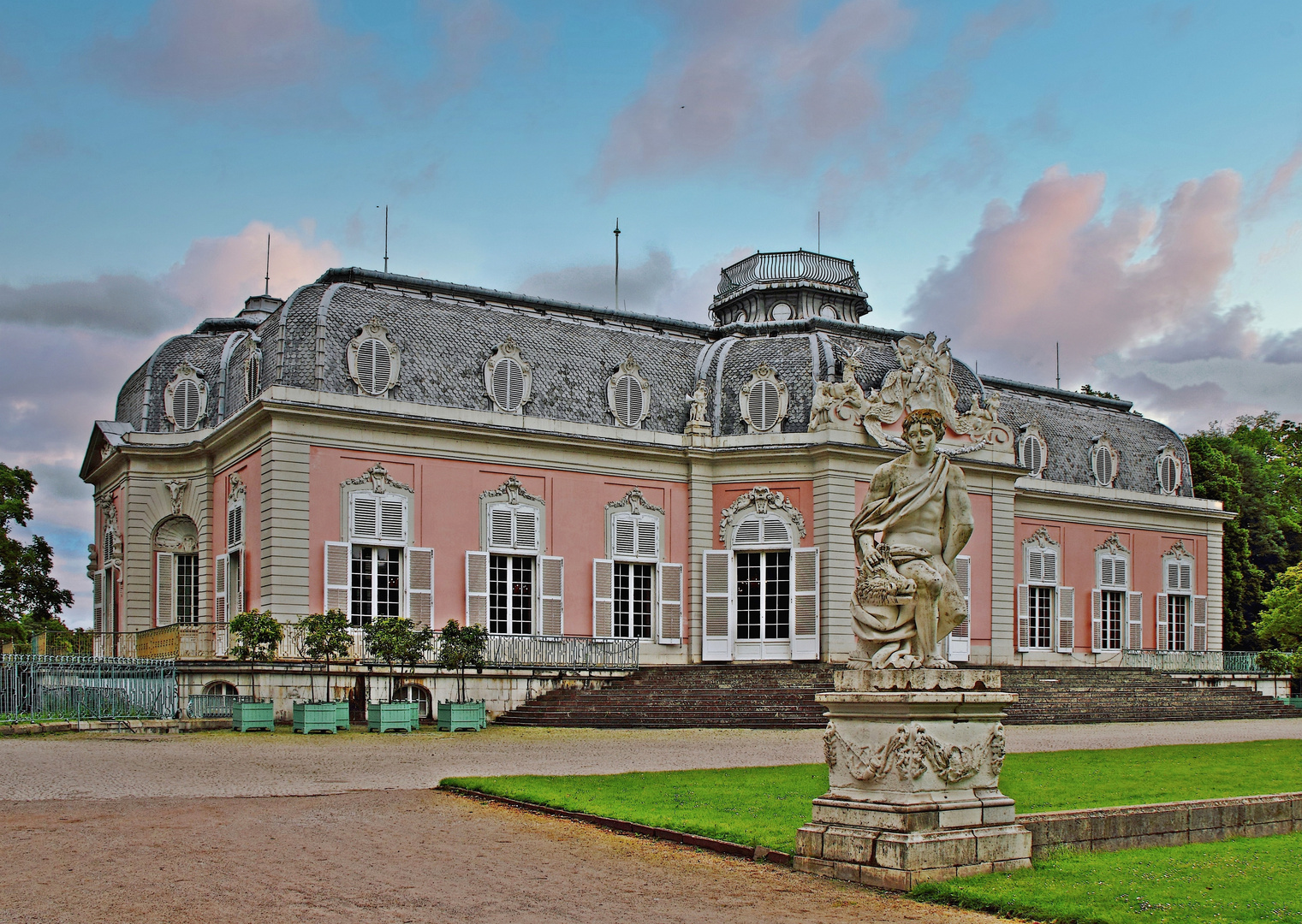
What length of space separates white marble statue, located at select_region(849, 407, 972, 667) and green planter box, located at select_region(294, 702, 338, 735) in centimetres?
1381

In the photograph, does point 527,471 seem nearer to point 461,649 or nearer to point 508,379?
point 508,379

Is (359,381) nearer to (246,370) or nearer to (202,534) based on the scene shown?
(246,370)

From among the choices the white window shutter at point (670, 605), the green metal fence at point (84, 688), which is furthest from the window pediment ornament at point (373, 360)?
the white window shutter at point (670, 605)

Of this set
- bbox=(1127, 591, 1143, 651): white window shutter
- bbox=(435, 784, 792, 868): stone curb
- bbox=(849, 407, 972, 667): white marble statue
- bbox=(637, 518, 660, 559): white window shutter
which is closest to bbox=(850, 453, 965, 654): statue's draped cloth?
bbox=(849, 407, 972, 667): white marble statue

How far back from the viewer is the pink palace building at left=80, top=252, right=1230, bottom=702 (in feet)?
92.3

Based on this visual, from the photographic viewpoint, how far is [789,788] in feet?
45.6

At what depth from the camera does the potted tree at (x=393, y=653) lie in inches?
877

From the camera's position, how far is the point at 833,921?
8.00 meters

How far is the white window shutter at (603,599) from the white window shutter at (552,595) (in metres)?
0.82

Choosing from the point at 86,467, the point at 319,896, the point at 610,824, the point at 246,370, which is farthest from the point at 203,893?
the point at 86,467

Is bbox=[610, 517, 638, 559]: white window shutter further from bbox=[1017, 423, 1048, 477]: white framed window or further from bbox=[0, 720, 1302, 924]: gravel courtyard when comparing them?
bbox=[0, 720, 1302, 924]: gravel courtyard

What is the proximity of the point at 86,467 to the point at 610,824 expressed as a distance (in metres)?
28.9

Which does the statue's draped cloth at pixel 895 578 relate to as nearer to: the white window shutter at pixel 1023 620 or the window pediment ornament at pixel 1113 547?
the white window shutter at pixel 1023 620

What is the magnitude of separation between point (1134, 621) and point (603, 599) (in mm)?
18008
